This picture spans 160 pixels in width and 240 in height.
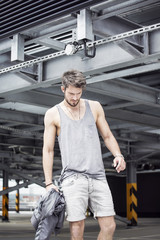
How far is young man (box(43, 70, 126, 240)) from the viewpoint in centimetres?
294

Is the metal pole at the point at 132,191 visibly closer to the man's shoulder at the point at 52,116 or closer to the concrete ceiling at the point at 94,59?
the concrete ceiling at the point at 94,59

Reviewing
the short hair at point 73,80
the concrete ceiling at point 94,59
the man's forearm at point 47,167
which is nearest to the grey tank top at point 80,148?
the man's forearm at point 47,167

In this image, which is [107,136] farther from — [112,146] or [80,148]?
[80,148]

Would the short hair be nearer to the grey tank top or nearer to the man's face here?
the man's face

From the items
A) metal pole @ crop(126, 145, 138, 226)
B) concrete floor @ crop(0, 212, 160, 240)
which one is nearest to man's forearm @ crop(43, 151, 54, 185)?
concrete floor @ crop(0, 212, 160, 240)

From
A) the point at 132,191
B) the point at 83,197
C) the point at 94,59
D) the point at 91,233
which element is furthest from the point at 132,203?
the point at 83,197

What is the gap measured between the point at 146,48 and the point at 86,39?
3.10ft

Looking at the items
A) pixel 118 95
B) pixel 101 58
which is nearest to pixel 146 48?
pixel 101 58

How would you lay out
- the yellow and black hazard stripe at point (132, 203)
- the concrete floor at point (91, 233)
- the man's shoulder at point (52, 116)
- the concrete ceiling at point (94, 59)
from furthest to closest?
the yellow and black hazard stripe at point (132, 203) < the concrete floor at point (91, 233) < the concrete ceiling at point (94, 59) < the man's shoulder at point (52, 116)

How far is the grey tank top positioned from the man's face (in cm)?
12

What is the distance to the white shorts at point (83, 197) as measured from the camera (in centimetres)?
294

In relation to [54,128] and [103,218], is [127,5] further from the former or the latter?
[103,218]

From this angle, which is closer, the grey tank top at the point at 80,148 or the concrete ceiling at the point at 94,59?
the grey tank top at the point at 80,148

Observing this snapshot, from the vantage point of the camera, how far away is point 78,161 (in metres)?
2.99
